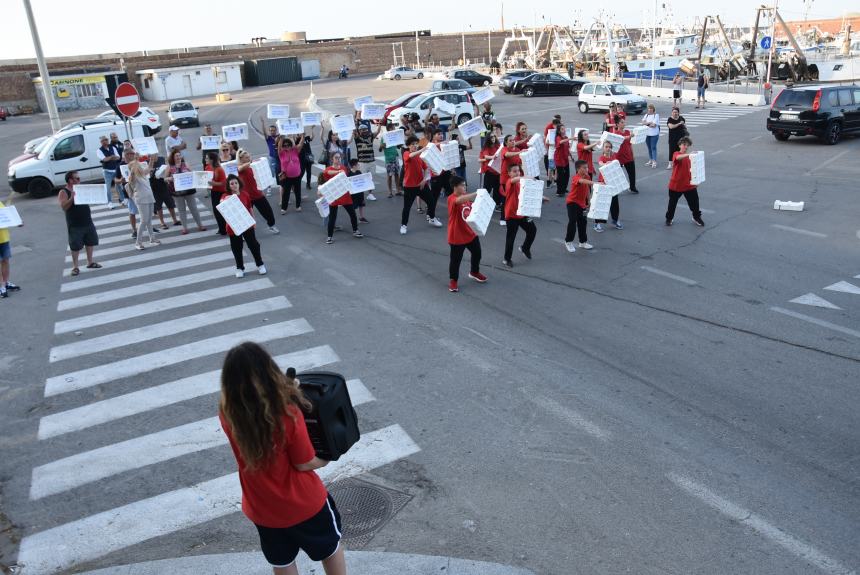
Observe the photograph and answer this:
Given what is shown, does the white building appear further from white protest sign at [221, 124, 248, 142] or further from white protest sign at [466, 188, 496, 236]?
white protest sign at [466, 188, 496, 236]

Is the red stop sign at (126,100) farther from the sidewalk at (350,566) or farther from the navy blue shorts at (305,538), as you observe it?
the navy blue shorts at (305,538)

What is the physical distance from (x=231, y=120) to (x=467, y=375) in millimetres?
33652

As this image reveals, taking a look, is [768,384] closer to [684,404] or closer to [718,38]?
[684,404]

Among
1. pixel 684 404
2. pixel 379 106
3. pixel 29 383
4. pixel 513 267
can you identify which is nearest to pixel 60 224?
pixel 379 106

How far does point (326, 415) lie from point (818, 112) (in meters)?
22.1

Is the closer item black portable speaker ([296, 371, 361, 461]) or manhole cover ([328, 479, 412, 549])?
black portable speaker ([296, 371, 361, 461])

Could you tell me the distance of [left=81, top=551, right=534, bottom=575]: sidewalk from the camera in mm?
4734

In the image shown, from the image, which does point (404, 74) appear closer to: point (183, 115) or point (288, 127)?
point (183, 115)

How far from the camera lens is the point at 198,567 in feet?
16.2

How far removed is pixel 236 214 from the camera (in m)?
10.6

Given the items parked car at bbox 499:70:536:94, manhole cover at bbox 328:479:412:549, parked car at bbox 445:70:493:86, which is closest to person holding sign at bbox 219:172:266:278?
manhole cover at bbox 328:479:412:549

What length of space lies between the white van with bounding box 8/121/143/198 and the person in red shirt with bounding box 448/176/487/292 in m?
15.0

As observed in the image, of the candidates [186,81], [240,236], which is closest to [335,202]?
[240,236]

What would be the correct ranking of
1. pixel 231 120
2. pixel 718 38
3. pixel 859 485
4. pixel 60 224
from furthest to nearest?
pixel 718 38
pixel 231 120
pixel 60 224
pixel 859 485
